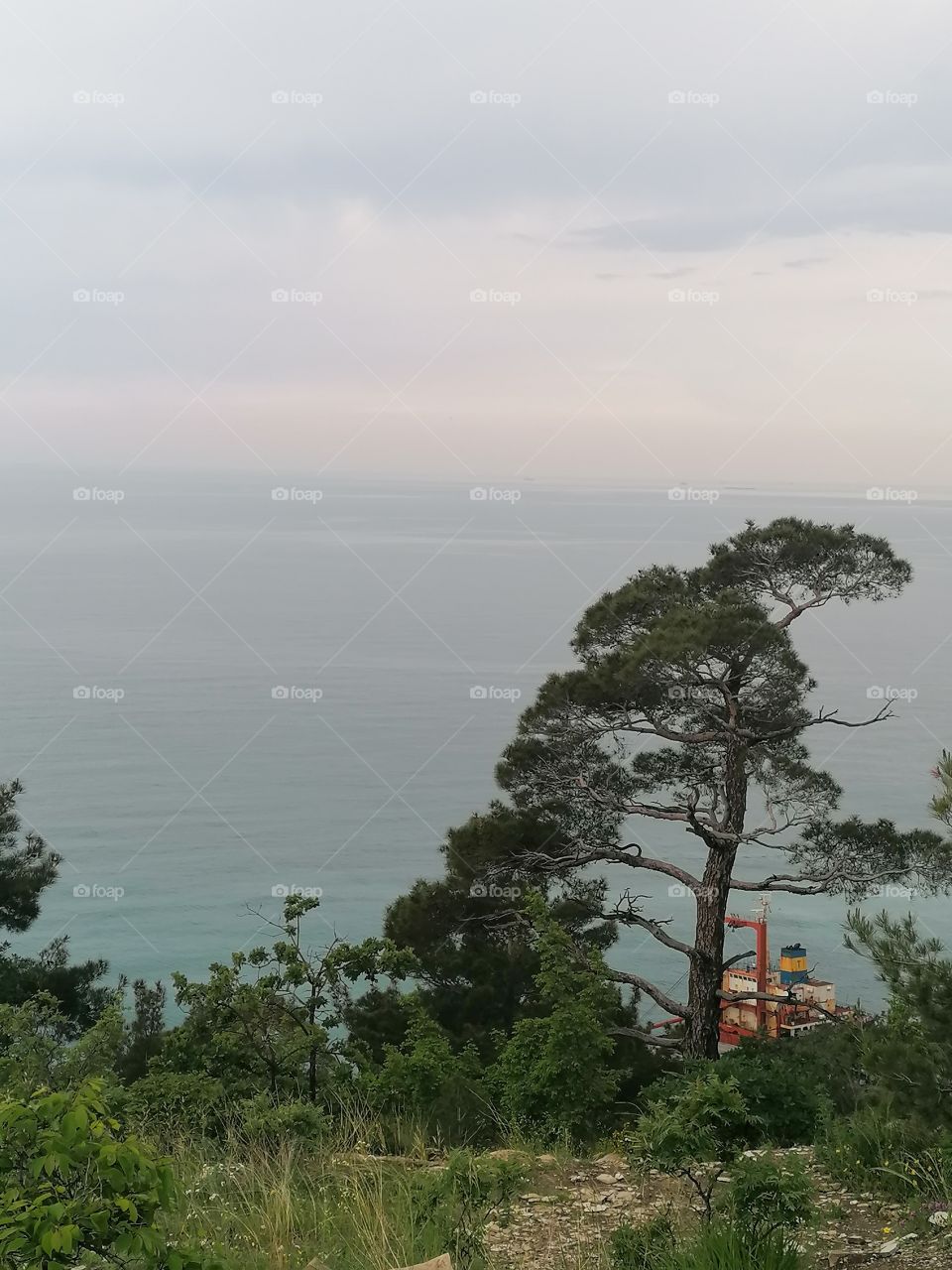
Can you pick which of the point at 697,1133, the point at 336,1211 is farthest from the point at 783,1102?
the point at 336,1211

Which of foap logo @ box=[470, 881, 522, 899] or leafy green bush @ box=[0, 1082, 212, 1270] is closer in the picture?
leafy green bush @ box=[0, 1082, 212, 1270]

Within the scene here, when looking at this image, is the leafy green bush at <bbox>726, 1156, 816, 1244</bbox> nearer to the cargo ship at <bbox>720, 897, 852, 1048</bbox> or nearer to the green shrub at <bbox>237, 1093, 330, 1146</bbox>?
the green shrub at <bbox>237, 1093, 330, 1146</bbox>

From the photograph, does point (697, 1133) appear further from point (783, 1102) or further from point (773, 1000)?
point (773, 1000)

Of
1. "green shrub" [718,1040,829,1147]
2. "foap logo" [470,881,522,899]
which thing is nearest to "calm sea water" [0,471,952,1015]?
"foap logo" [470,881,522,899]

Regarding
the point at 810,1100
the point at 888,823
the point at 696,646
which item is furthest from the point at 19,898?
the point at 810,1100

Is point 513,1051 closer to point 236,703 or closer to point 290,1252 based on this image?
point 290,1252

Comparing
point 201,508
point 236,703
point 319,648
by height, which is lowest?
point 236,703
